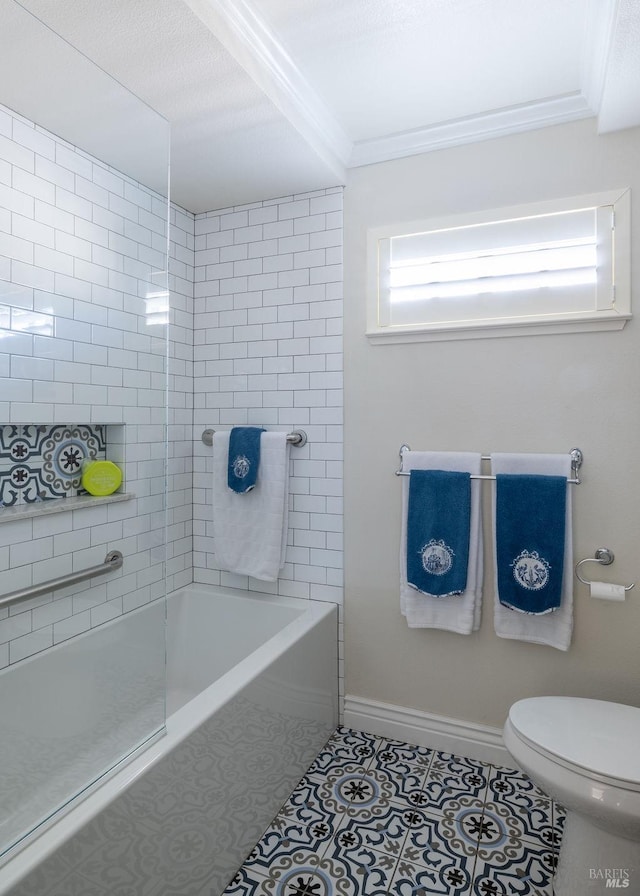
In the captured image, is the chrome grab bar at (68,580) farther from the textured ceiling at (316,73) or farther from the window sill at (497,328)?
the window sill at (497,328)

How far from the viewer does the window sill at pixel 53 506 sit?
4.16ft

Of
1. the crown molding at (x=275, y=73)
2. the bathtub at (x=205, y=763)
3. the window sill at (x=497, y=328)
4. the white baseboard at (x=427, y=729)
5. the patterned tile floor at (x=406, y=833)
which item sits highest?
the crown molding at (x=275, y=73)

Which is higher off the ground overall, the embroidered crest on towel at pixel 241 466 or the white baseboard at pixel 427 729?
the embroidered crest on towel at pixel 241 466

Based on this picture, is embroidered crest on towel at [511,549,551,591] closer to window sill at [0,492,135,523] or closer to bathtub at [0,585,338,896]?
bathtub at [0,585,338,896]

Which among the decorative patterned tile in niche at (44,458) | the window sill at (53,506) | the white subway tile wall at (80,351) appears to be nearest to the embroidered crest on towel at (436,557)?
the white subway tile wall at (80,351)

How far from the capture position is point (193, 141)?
6.93 ft

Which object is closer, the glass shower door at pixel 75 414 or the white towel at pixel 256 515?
the glass shower door at pixel 75 414

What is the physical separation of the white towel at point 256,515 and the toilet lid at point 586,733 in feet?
3.91

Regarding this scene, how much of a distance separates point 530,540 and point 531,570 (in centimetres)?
11

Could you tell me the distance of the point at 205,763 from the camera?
1601 mm

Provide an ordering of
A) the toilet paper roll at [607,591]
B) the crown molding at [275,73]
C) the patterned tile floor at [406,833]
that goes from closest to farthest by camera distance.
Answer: the crown molding at [275,73] → the patterned tile floor at [406,833] → the toilet paper roll at [607,591]

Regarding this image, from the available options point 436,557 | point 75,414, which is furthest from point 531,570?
point 75,414

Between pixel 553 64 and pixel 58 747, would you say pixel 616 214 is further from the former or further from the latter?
pixel 58 747

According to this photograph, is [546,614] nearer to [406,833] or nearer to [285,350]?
[406,833]
